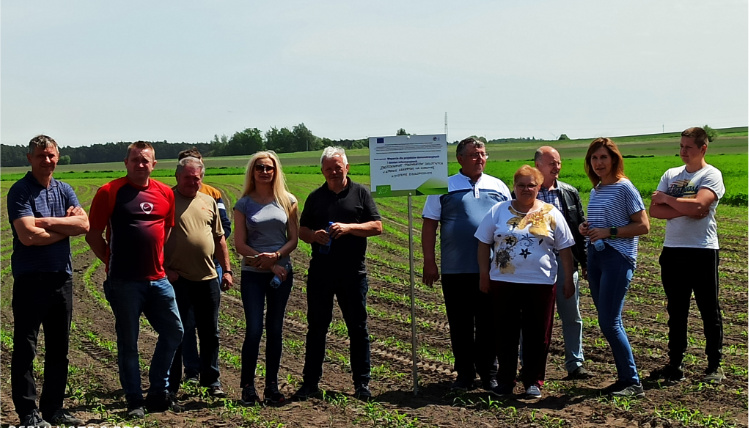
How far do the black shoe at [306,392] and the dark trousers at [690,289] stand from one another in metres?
3.19

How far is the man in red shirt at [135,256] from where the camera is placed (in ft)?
19.7

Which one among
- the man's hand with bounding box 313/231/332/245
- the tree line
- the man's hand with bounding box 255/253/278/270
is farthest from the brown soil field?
the tree line

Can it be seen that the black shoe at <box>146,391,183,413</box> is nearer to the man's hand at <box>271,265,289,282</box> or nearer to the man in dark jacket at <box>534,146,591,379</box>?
the man's hand at <box>271,265,289,282</box>

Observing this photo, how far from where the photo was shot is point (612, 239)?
668 centimetres

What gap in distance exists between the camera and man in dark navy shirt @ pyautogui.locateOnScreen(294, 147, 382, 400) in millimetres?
6617

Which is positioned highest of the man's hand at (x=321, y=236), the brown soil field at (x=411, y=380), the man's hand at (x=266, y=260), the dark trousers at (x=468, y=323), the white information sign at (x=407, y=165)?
the white information sign at (x=407, y=165)

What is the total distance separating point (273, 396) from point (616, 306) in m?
2.97

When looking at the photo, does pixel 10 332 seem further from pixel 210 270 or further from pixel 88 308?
pixel 210 270

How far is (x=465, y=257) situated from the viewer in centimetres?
686

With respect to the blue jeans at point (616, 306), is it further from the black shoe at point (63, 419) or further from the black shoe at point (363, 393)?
the black shoe at point (63, 419)

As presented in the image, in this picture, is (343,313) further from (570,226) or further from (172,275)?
(570,226)

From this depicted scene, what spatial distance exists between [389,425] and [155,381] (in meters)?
1.95

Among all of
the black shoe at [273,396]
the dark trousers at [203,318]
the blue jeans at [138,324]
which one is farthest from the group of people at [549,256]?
the blue jeans at [138,324]

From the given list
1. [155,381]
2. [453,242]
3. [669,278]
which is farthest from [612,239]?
[155,381]
